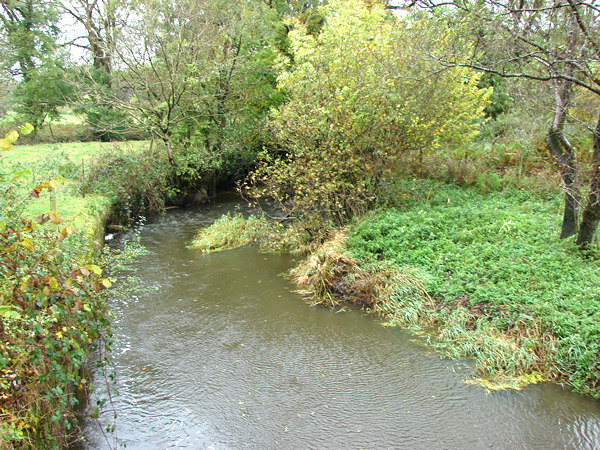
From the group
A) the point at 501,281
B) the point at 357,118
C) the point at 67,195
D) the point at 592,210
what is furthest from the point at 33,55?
the point at 592,210

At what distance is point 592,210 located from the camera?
7734 millimetres

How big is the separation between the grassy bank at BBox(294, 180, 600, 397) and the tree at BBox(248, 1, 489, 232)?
1.14 metres

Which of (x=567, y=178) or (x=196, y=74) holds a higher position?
(x=196, y=74)

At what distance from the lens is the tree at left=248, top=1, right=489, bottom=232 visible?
10.5m

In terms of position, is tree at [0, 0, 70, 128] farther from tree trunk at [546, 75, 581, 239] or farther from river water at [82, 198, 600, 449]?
tree trunk at [546, 75, 581, 239]

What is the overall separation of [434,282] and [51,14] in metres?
27.4

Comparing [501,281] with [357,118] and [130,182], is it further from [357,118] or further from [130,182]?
[130,182]

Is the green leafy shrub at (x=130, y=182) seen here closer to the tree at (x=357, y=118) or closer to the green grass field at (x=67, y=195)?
the green grass field at (x=67, y=195)

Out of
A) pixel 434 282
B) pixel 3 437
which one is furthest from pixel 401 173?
pixel 3 437

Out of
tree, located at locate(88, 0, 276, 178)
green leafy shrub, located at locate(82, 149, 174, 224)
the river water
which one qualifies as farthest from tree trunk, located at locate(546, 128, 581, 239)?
green leafy shrub, located at locate(82, 149, 174, 224)

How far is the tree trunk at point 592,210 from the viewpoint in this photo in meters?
7.67

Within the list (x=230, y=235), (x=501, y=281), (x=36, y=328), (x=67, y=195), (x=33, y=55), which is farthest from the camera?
(x=33, y=55)

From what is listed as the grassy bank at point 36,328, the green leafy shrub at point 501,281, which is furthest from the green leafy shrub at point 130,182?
the grassy bank at point 36,328

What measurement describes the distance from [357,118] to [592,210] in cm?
510
